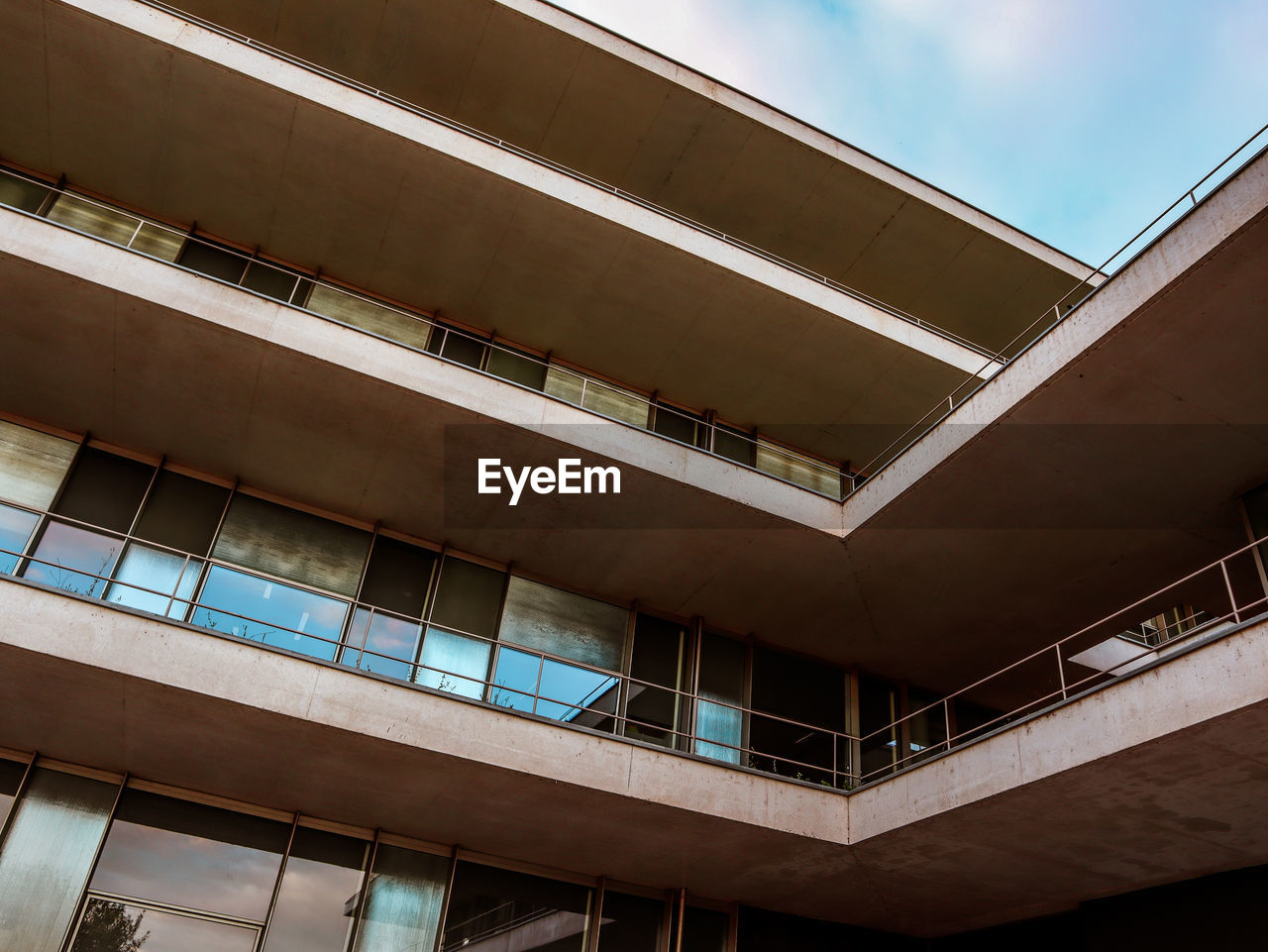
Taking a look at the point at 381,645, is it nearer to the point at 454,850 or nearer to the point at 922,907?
the point at 454,850

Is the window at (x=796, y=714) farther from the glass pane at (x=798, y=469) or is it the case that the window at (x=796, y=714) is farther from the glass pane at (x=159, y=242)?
the glass pane at (x=159, y=242)

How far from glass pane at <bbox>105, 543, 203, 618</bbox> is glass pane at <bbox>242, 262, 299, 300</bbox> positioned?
3895 millimetres

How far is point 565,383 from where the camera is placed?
14.5 m

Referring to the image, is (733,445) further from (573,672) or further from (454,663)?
(454,663)

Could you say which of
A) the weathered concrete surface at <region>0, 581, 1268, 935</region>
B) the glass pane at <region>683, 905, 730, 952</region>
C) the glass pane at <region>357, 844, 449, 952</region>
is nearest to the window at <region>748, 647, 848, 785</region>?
the weathered concrete surface at <region>0, 581, 1268, 935</region>

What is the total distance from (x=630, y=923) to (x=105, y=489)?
817 cm

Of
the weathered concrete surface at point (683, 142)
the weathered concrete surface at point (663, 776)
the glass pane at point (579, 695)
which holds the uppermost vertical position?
the weathered concrete surface at point (683, 142)

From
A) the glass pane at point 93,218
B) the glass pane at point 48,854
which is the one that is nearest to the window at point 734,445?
the glass pane at point 93,218

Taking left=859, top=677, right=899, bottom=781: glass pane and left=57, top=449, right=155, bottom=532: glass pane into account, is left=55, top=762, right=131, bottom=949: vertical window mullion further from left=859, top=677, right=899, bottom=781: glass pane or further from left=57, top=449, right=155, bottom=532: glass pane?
left=859, top=677, right=899, bottom=781: glass pane

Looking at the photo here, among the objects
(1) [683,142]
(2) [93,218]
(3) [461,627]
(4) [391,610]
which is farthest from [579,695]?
(2) [93,218]

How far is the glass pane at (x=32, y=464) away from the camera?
1096 cm

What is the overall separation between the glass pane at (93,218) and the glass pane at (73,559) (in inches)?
158

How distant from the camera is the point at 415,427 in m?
11.2

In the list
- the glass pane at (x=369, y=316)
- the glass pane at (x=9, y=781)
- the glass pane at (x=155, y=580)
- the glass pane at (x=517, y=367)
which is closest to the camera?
the glass pane at (x=9, y=781)
